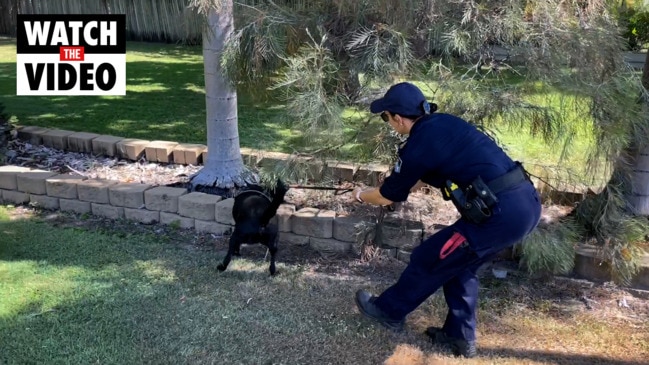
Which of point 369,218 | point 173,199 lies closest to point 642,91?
point 369,218

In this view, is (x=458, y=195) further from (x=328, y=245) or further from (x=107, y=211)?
(x=107, y=211)

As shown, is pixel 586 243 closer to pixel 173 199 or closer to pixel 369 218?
pixel 369 218

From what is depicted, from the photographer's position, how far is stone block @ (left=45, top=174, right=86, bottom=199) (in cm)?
427

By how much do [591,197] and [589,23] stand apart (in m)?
1.09

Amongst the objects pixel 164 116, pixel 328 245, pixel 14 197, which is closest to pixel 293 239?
pixel 328 245

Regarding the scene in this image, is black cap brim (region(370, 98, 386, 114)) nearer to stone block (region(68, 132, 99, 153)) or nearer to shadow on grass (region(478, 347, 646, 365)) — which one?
shadow on grass (region(478, 347, 646, 365))

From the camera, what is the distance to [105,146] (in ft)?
17.1

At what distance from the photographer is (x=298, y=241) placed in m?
3.82

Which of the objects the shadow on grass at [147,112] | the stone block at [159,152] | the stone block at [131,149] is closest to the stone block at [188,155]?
the stone block at [159,152]

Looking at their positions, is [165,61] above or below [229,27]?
below

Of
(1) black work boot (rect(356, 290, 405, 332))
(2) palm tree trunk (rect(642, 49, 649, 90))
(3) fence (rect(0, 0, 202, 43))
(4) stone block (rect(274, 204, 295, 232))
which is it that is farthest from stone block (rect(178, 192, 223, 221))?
(3) fence (rect(0, 0, 202, 43))

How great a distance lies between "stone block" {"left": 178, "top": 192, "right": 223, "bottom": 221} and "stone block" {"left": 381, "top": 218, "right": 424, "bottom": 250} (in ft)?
3.96

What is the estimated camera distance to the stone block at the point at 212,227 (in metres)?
3.92

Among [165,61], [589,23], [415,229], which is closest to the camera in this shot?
[589,23]
